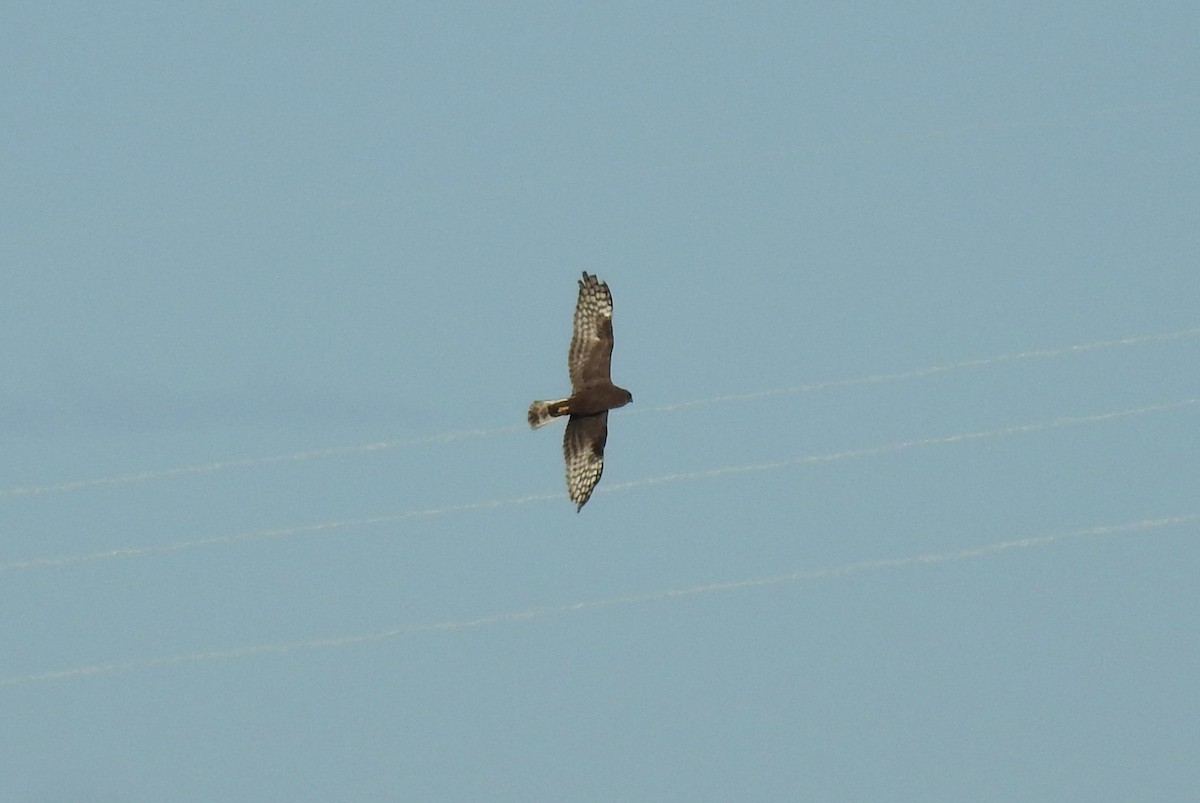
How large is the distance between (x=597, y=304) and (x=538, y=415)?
313 cm

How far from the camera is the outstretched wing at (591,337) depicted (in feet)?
143

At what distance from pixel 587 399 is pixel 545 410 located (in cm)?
90

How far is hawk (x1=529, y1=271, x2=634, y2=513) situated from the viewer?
42812mm

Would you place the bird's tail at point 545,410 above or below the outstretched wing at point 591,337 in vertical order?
below

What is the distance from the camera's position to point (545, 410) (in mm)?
42812

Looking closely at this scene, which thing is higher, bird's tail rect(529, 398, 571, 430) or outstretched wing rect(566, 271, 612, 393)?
outstretched wing rect(566, 271, 612, 393)

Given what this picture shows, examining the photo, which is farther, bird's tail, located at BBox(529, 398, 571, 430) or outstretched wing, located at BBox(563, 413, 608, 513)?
outstretched wing, located at BBox(563, 413, 608, 513)

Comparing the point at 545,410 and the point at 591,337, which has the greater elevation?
the point at 591,337

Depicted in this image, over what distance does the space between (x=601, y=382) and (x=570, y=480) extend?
7.10 feet

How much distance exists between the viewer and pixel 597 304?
44469 millimetres

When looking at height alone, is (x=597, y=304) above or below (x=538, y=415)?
above

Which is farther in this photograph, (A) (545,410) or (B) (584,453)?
(B) (584,453)

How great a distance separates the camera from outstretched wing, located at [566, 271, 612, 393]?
43.4 meters

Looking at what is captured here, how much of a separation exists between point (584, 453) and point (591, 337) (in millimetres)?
2513
